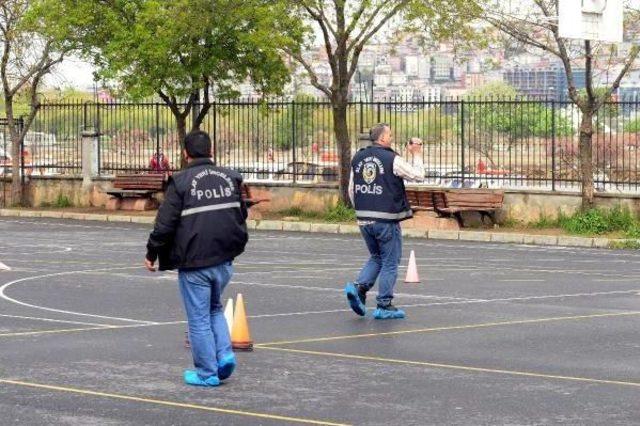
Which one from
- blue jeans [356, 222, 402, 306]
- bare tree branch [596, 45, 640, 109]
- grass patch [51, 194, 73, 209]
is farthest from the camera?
grass patch [51, 194, 73, 209]

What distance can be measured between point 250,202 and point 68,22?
22.0 feet

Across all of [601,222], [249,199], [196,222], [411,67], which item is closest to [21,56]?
[249,199]

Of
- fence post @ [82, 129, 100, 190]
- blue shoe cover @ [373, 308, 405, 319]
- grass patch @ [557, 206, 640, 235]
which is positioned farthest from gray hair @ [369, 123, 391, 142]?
fence post @ [82, 129, 100, 190]

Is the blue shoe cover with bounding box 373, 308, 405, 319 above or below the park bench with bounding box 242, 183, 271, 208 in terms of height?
below

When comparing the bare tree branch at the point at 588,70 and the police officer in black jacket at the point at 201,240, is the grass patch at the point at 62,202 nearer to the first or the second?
the bare tree branch at the point at 588,70

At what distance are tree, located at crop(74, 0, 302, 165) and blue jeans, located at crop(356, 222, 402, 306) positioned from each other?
1844 centimetres

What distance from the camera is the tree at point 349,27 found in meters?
33.2

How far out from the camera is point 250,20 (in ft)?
117

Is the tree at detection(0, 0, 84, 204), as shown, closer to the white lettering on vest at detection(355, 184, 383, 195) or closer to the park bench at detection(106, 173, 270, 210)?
the park bench at detection(106, 173, 270, 210)

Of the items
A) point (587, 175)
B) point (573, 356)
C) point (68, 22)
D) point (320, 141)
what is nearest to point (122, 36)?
point (68, 22)

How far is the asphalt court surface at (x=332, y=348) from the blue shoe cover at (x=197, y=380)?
82mm

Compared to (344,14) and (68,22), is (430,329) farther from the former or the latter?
(68,22)

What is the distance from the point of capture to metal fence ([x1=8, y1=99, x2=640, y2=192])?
3394 centimetres

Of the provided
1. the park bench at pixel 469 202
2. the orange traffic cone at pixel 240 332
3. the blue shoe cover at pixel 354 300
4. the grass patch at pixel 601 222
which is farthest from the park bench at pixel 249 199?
the orange traffic cone at pixel 240 332
